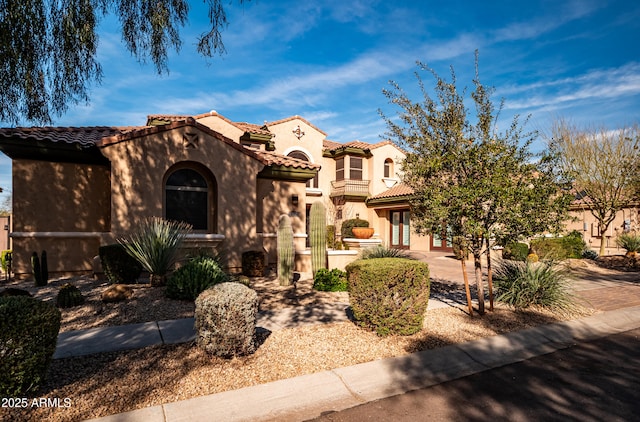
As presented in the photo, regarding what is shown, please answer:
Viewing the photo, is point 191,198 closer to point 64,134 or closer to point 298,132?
point 64,134

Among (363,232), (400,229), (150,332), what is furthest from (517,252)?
(150,332)

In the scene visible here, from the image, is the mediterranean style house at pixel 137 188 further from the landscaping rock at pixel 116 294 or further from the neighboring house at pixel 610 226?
the neighboring house at pixel 610 226

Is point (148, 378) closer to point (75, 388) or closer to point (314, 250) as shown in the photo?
point (75, 388)

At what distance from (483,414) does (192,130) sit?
10.2m

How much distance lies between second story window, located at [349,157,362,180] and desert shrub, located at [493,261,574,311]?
18930 millimetres

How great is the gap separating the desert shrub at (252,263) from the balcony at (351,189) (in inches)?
585

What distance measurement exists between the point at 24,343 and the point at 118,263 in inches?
226

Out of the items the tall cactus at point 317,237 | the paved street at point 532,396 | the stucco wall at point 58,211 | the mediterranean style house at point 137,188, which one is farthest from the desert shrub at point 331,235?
the paved street at point 532,396

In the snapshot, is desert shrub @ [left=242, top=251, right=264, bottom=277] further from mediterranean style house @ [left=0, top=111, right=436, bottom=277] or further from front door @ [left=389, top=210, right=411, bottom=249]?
front door @ [left=389, top=210, right=411, bottom=249]

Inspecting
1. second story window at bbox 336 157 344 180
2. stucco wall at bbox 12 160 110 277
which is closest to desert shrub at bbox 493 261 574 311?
stucco wall at bbox 12 160 110 277

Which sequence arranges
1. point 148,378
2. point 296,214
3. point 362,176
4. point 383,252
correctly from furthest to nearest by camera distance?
point 362,176, point 296,214, point 383,252, point 148,378

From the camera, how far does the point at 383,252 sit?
11844 millimetres

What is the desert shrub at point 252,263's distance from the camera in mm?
11562

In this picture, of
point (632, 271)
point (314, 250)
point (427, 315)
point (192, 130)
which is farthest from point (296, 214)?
point (632, 271)
